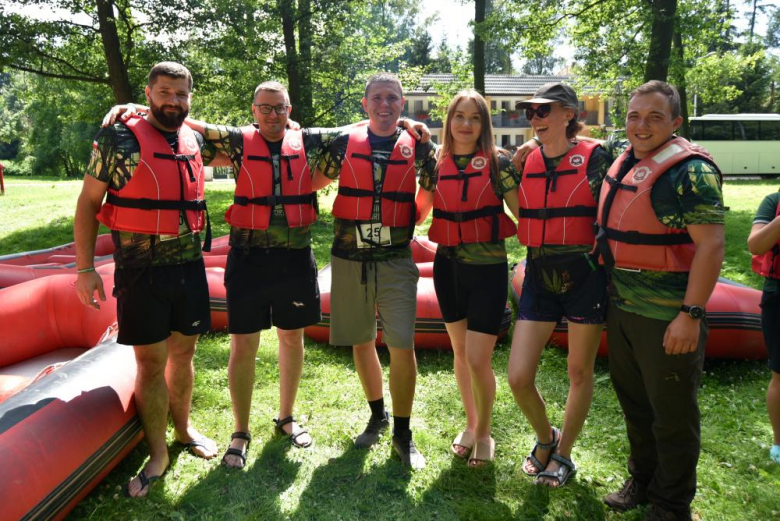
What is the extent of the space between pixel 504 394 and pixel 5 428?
10.8ft

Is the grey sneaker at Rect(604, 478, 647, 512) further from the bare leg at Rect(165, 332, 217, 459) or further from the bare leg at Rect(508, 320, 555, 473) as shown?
the bare leg at Rect(165, 332, 217, 459)

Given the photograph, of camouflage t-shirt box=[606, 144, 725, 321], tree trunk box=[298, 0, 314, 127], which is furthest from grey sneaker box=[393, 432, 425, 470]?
tree trunk box=[298, 0, 314, 127]

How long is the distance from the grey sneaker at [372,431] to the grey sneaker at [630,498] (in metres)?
1.45

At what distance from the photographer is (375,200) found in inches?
129

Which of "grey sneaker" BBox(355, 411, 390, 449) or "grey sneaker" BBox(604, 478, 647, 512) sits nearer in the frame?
"grey sneaker" BBox(604, 478, 647, 512)

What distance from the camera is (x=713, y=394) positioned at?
4.29 meters

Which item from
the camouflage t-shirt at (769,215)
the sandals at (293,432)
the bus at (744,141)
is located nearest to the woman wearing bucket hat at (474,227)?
the sandals at (293,432)

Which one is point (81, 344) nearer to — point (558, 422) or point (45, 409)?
point (45, 409)

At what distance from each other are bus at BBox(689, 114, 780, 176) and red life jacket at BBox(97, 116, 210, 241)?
28446 mm

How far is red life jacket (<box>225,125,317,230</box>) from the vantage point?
329 cm

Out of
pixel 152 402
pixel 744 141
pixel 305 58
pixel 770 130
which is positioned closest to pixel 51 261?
pixel 152 402

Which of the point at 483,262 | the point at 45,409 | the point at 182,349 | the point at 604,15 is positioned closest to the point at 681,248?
the point at 483,262

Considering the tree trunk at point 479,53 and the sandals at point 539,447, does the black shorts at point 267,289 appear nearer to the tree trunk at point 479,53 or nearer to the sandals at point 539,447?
the sandals at point 539,447

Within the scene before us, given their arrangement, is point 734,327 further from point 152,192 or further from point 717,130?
point 717,130
